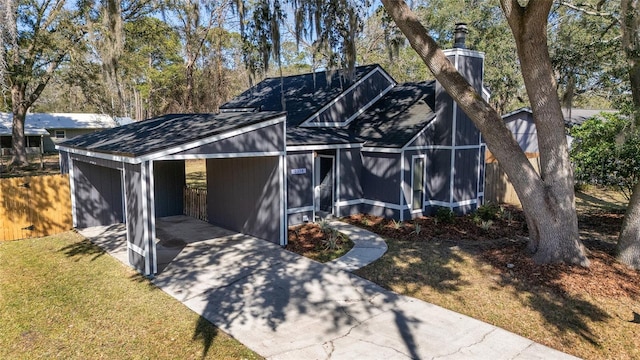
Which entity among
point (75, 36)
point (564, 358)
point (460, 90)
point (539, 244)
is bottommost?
point (564, 358)

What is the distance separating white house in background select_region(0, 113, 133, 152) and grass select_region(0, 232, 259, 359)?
29714 millimetres

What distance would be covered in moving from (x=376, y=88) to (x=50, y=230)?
39.3 ft

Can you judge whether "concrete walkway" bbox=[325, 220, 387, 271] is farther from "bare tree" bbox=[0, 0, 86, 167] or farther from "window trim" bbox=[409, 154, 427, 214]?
"bare tree" bbox=[0, 0, 86, 167]

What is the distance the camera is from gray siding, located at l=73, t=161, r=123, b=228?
12297mm

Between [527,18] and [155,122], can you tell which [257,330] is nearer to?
[527,18]

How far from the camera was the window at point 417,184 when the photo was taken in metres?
13.7

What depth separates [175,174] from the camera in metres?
14.1

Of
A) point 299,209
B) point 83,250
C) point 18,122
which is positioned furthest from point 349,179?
point 18,122

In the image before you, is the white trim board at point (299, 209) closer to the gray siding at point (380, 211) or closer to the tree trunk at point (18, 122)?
the gray siding at point (380, 211)

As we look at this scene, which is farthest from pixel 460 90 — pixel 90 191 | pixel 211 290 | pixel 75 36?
pixel 75 36

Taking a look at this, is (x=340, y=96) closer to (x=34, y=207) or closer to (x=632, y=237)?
(x=632, y=237)

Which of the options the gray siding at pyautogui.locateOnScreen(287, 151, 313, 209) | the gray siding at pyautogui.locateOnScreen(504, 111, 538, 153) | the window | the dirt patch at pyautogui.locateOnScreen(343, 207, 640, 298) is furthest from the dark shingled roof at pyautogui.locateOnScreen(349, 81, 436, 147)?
the gray siding at pyautogui.locateOnScreen(504, 111, 538, 153)

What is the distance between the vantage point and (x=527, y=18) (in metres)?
7.84

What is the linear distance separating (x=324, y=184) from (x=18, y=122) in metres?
21.6
